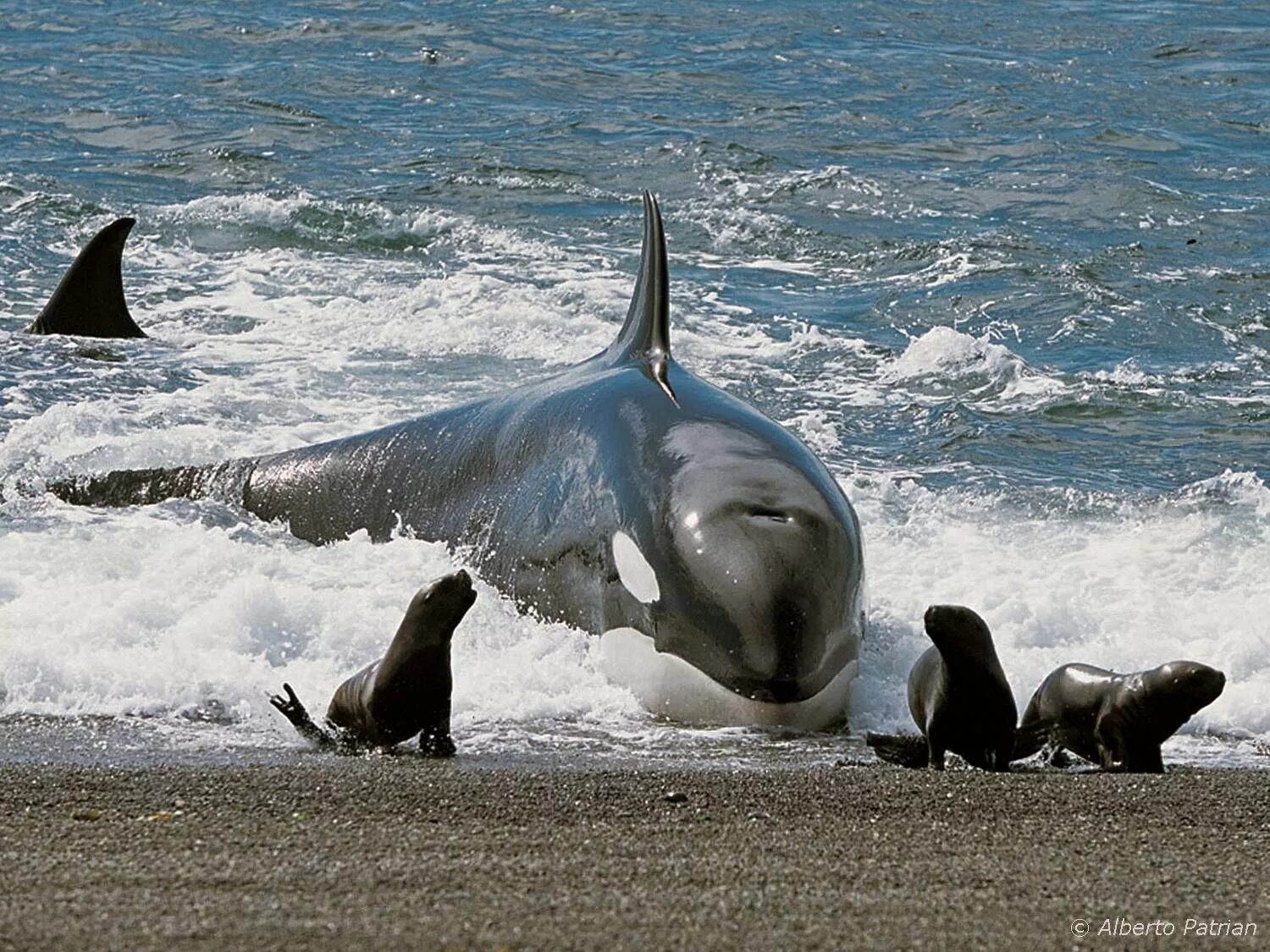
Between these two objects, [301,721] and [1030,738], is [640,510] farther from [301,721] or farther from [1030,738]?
[1030,738]

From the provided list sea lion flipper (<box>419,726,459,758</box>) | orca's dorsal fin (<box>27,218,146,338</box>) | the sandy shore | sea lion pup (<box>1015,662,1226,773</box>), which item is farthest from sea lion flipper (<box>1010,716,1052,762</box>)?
orca's dorsal fin (<box>27,218,146,338</box>)

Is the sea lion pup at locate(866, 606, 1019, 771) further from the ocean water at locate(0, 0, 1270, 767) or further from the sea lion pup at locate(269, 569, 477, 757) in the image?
the sea lion pup at locate(269, 569, 477, 757)

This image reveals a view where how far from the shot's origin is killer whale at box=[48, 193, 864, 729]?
827 cm

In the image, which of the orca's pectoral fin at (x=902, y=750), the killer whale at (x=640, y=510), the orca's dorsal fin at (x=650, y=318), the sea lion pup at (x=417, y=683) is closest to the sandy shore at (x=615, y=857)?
the orca's pectoral fin at (x=902, y=750)

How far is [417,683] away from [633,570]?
1.39 m

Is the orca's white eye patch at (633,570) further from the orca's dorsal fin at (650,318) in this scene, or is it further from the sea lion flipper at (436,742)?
the orca's dorsal fin at (650,318)

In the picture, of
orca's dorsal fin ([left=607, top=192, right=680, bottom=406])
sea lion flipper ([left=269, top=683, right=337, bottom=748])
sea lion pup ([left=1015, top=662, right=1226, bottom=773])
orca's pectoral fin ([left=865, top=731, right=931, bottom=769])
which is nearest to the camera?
sea lion pup ([left=1015, top=662, right=1226, bottom=773])

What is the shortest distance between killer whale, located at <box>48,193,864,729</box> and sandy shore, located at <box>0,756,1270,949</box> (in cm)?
98

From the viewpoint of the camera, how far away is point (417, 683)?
788 centimetres

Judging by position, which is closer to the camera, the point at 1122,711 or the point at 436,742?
the point at 1122,711

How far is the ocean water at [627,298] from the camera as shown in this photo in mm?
9570

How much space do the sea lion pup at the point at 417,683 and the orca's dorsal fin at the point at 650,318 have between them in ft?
9.09

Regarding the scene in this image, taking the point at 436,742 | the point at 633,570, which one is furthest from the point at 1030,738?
the point at 436,742

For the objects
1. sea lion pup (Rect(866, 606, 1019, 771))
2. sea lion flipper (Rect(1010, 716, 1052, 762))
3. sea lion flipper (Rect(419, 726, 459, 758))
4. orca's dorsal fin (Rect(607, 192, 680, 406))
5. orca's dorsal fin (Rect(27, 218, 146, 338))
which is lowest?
orca's dorsal fin (Rect(27, 218, 146, 338))
